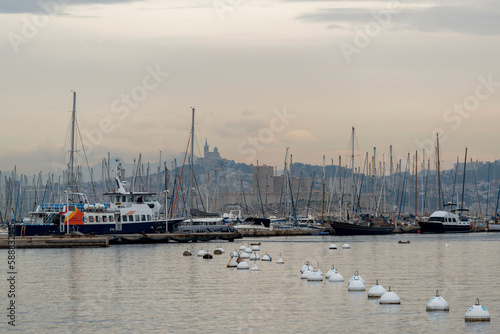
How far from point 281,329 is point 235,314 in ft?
16.4

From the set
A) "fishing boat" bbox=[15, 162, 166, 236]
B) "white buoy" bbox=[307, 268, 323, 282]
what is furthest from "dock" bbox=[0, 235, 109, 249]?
"white buoy" bbox=[307, 268, 323, 282]

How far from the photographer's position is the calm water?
122 feet

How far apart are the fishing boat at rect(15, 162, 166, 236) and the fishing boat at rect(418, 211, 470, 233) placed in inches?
2663

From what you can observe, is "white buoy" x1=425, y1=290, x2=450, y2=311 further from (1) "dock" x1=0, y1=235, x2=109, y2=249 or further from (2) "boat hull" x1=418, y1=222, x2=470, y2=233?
(2) "boat hull" x1=418, y1=222, x2=470, y2=233

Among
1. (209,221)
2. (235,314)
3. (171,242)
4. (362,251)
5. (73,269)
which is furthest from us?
(209,221)

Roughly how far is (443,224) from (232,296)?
119m

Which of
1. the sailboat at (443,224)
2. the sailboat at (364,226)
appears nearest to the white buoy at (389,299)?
the sailboat at (364,226)

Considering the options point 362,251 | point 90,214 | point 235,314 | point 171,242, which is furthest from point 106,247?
point 235,314

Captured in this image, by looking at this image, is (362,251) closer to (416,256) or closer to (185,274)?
(416,256)

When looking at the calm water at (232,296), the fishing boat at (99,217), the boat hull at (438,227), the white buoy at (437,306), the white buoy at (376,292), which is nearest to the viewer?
the calm water at (232,296)

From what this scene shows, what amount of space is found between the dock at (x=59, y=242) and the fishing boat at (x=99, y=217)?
5456 millimetres

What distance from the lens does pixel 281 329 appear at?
3606cm

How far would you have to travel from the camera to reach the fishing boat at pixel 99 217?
106m

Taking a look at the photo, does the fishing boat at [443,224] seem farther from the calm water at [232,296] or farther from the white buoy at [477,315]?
the white buoy at [477,315]
